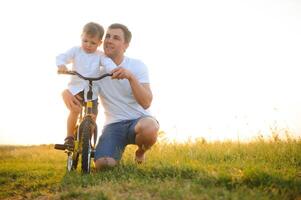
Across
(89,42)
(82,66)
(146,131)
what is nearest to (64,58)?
(82,66)

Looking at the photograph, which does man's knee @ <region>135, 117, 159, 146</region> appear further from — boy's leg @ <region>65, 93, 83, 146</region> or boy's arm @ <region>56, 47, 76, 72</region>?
boy's arm @ <region>56, 47, 76, 72</region>

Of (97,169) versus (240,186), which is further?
(97,169)

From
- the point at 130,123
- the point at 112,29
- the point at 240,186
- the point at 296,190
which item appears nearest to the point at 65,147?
the point at 130,123

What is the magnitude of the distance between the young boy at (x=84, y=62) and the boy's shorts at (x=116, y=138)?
37cm

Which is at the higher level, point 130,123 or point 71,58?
point 71,58

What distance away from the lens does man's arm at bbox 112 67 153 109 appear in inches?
213

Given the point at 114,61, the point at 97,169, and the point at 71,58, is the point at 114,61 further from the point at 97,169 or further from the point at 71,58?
the point at 97,169

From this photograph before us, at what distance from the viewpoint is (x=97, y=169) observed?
19.5ft

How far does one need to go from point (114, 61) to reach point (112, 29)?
0.49 metres

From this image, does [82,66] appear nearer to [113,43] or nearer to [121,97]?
[113,43]

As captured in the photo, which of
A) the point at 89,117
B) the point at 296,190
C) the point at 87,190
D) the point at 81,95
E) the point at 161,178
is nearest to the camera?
the point at 296,190

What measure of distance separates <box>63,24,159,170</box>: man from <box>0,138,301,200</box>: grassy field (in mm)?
329

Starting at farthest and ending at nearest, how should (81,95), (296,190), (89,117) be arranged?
(81,95)
(89,117)
(296,190)

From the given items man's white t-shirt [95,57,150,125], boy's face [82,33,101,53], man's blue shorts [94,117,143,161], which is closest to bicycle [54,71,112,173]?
man's blue shorts [94,117,143,161]
